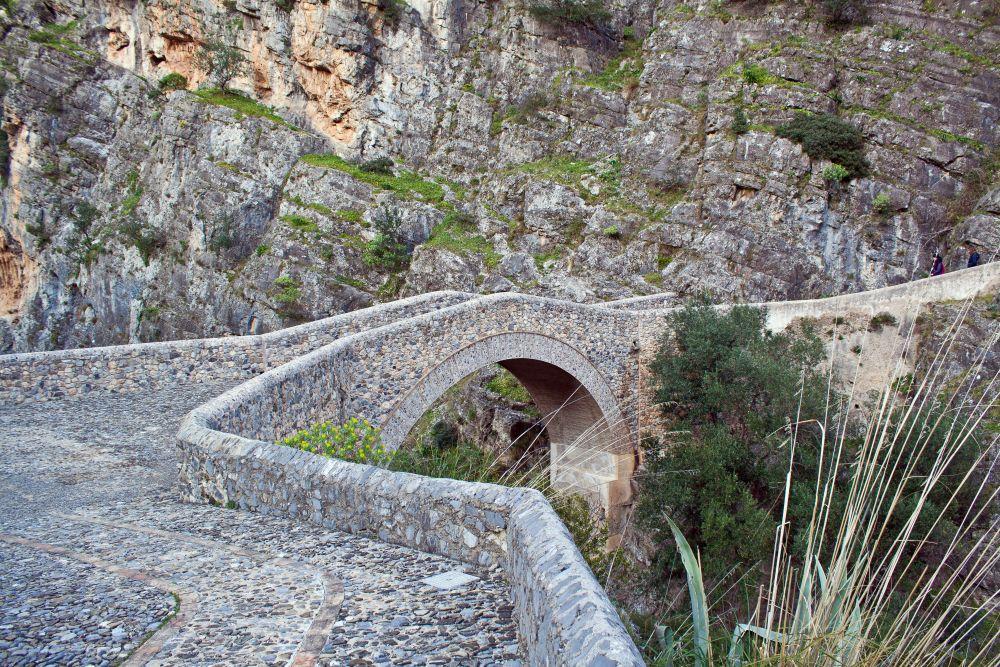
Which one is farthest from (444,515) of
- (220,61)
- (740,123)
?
(220,61)

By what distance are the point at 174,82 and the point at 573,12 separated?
697 inches

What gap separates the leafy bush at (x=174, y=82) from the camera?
26.9 metres

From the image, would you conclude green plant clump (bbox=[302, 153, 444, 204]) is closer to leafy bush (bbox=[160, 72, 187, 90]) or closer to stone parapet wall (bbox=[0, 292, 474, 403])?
leafy bush (bbox=[160, 72, 187, 90])

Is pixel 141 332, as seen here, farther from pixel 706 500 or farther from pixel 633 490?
pixel 706 500

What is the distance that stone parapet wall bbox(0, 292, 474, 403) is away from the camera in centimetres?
876

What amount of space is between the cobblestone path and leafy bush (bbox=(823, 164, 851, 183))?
1918cm

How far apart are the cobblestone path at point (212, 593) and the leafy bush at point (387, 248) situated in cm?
1717

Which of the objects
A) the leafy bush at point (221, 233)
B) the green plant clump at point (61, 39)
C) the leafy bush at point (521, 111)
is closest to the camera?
the leafy bush at point (221, 233)

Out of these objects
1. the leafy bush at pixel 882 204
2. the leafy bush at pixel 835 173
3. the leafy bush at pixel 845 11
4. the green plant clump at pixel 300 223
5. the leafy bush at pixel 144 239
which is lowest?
the leafy bush at pixel 144 239

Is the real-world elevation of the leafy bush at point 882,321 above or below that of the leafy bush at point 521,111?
below

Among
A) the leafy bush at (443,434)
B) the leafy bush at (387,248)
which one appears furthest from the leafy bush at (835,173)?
the leafy bush at (387,248)

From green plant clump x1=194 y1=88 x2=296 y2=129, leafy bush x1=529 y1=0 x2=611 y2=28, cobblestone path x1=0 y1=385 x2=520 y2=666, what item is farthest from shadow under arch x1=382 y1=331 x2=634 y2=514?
green plant clump x1=194 y1=88 x2=296 y2=129

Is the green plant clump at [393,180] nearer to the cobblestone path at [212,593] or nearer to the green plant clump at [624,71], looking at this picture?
the green plant clump at [624,71]

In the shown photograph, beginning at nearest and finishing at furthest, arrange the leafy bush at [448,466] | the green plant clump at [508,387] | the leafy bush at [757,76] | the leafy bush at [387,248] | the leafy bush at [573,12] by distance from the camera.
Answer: the leafy bush at [448,466]
the green plant clump at [508,387]
the leafy bush at [757,76]
the leafy bush at [387,248]
the leafy bush at [573,12]
